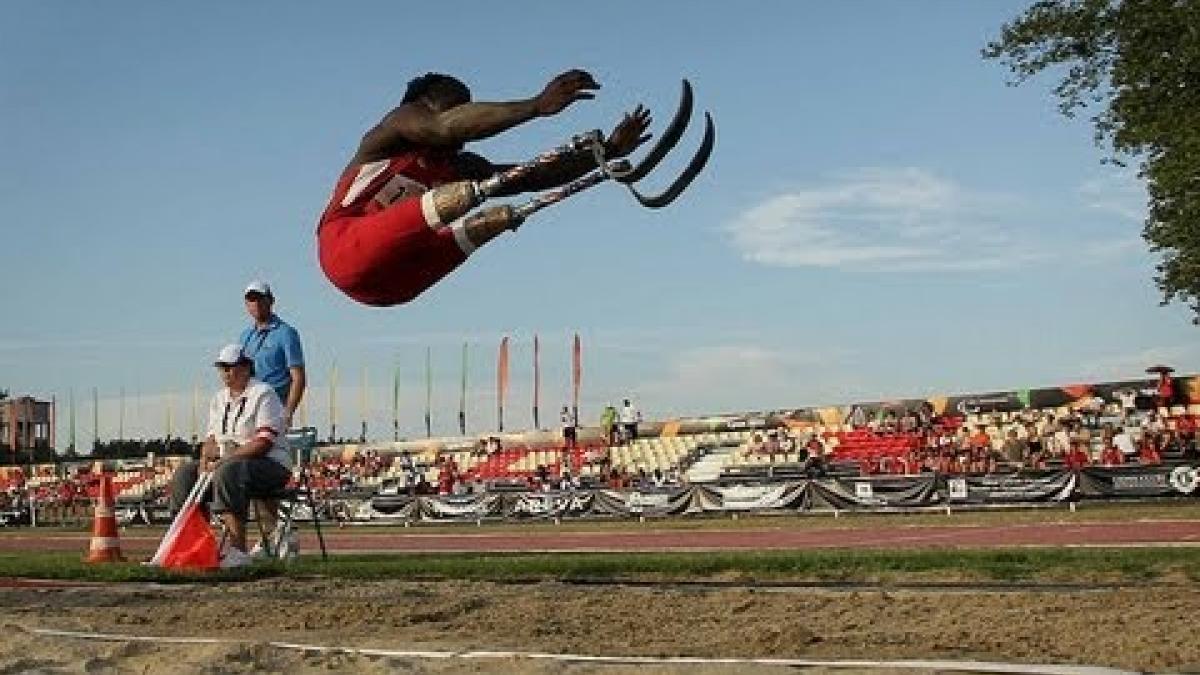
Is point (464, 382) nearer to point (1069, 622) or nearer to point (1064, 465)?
point (1064, 465)

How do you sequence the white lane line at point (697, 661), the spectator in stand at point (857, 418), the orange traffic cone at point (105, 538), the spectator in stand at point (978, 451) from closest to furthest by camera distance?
the white lane line at point (697, 661) < the orange traffic cone at point (105, 538) < the spectator in stand at point (978, 451) < the spectator in stand at point (857, 418)

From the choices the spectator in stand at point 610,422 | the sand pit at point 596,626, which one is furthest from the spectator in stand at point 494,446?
the sand pit at point 596,626

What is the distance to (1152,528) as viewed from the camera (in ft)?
57.1

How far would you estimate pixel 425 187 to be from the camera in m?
6.32

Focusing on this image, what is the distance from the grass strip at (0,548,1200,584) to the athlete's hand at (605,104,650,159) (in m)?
3.09

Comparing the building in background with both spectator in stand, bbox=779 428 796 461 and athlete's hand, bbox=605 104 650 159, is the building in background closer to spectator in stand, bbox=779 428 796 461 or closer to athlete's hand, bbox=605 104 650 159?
spectator in stand, bbox=779 428 796 461

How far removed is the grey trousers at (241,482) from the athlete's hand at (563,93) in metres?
5.08

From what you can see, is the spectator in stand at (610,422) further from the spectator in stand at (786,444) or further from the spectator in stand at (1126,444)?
the spectator in stand at (1126,444)

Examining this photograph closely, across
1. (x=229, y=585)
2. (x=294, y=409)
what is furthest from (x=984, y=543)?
(x=229, y=585)

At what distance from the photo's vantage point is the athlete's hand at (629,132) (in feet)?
19.9

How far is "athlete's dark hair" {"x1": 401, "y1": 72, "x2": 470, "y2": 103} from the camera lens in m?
6.18

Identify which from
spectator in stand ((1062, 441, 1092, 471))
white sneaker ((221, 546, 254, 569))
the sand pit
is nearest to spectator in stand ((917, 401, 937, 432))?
spectator in stand ((1062, 441, 1092, 471))

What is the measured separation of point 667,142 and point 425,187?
1.20 meters

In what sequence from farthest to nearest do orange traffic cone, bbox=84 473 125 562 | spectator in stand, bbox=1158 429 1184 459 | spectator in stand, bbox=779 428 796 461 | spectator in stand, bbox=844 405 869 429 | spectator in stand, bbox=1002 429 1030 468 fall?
spectator in stand, bbox=779 428 796 461, spectator in stand, bbox=844 405 869 429, spectator in stand, bbox=1002 429 1030 468, spectator in stand, bbox=1158 429 1184 459, orange traffic cone, bbox=84 473 125 562
